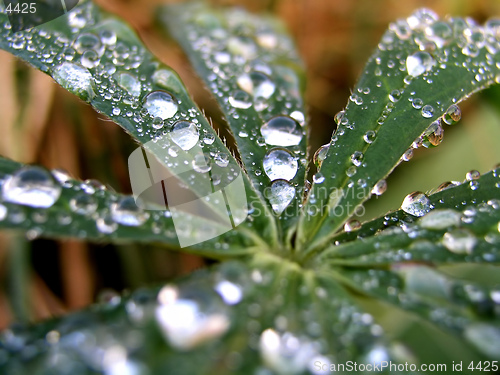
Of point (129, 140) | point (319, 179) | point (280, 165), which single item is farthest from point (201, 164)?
point (129, 140)

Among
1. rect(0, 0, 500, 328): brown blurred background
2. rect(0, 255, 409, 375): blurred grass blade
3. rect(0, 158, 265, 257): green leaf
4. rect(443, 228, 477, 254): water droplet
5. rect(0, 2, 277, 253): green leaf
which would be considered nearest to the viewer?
rect(0, 255, 409, 375): blurred grass blade

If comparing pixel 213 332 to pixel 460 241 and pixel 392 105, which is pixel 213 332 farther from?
pixel 392 105

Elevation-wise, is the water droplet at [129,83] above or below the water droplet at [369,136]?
below

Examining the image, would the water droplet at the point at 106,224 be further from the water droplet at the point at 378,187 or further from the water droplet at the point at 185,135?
the water droplet at the point at 378,187

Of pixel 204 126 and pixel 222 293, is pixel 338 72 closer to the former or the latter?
pixel 204 126

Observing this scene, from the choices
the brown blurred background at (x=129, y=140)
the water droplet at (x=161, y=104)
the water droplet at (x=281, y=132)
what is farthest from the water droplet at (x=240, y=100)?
the brown blurred background at (x=129, y=140)

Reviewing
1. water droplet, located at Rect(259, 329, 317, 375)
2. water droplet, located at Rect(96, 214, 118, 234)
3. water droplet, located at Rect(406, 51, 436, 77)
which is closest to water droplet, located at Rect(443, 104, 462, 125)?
water droplet, located at Rect(406, 51, 436, 77)

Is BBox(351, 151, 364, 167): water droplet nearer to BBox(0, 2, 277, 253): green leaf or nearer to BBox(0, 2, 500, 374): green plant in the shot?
BBox(0, 2, 500, 374): green plant

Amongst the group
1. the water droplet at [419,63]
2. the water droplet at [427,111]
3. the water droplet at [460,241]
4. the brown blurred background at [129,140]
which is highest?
the water droplet at [419,63]
